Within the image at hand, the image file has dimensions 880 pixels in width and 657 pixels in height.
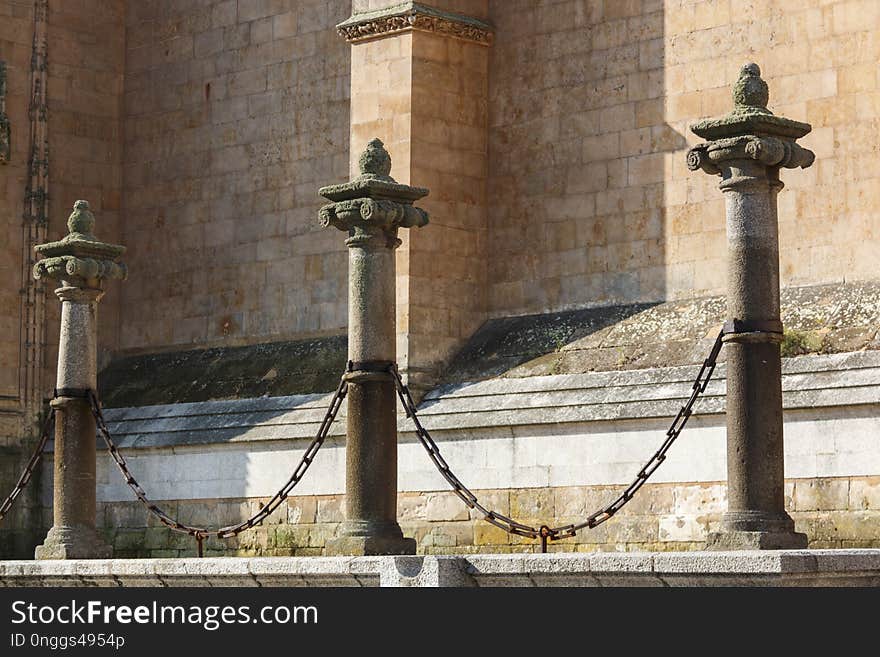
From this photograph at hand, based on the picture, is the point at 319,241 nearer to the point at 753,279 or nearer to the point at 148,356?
the point at 148,356

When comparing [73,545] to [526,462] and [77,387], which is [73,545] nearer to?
[77,387]

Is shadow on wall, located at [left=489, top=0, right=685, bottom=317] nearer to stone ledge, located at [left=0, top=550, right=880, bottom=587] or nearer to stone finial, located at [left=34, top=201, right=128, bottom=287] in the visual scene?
stone finial, located at [left=34, top=201, right=128, bottom=287]

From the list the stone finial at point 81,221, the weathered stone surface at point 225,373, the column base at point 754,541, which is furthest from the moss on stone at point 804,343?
the stone finial at point 81,221

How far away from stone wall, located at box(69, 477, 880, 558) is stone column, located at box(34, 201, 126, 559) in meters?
2.48

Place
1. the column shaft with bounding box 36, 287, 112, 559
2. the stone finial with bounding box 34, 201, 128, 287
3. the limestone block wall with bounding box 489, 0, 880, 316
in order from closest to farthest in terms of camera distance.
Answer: the column shaft with bounding box 36, 287, 112, 559
the stone finial with bounding box 34, 201, 128, 287
the limestone block wall with bounding box 489, 0, 880, 316

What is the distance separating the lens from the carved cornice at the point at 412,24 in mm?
17484

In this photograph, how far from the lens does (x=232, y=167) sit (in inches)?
790

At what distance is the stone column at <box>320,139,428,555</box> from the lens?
1302 cm

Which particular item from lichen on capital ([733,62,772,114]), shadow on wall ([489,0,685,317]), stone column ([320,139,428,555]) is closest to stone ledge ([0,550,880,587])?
stone column ([320,139,428,555])

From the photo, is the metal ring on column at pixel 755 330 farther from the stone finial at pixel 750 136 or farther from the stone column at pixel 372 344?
the stone column at pixel 372 344

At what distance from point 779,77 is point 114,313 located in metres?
7.84
